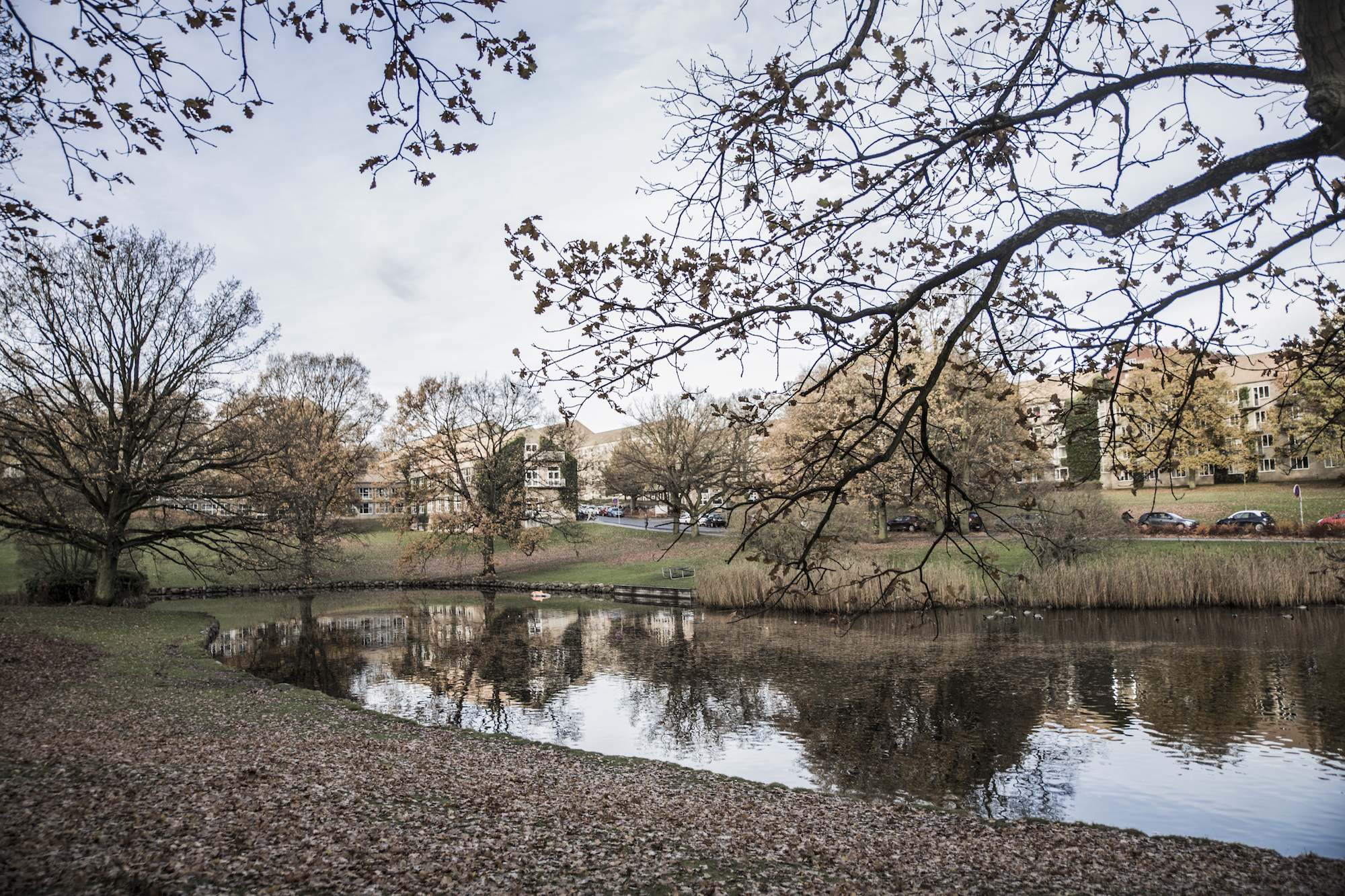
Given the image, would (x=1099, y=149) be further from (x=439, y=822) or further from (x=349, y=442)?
(x=349, y=442)

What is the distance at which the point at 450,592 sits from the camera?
3444 centimetres

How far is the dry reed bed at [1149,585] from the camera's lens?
20141 mm

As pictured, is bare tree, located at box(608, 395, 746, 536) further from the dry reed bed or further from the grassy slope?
the dry reed bed

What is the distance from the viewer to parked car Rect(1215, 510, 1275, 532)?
3012 cm

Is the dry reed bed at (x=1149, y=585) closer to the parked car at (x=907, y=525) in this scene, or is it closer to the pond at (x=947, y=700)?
the pond at (x=947, y=700)

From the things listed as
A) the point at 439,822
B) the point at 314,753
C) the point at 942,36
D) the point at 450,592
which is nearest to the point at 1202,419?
the point at 942,36

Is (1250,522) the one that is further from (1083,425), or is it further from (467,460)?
(1083,425)

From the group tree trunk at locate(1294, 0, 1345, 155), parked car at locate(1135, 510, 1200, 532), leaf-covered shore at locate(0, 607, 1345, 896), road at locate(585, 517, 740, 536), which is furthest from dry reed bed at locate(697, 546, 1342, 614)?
road at locate(585, 517, 740, 536)

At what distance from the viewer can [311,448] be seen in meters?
33.7

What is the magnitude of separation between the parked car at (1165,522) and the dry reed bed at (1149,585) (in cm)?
830

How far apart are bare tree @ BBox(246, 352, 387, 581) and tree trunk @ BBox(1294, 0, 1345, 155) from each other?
23.0 metres

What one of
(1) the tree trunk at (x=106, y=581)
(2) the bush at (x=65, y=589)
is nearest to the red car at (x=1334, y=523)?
(1) the tree trunk at (x=106, y=581)

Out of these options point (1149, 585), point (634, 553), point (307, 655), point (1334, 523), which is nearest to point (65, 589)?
point (307, 655)

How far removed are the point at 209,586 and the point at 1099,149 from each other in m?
36.2
